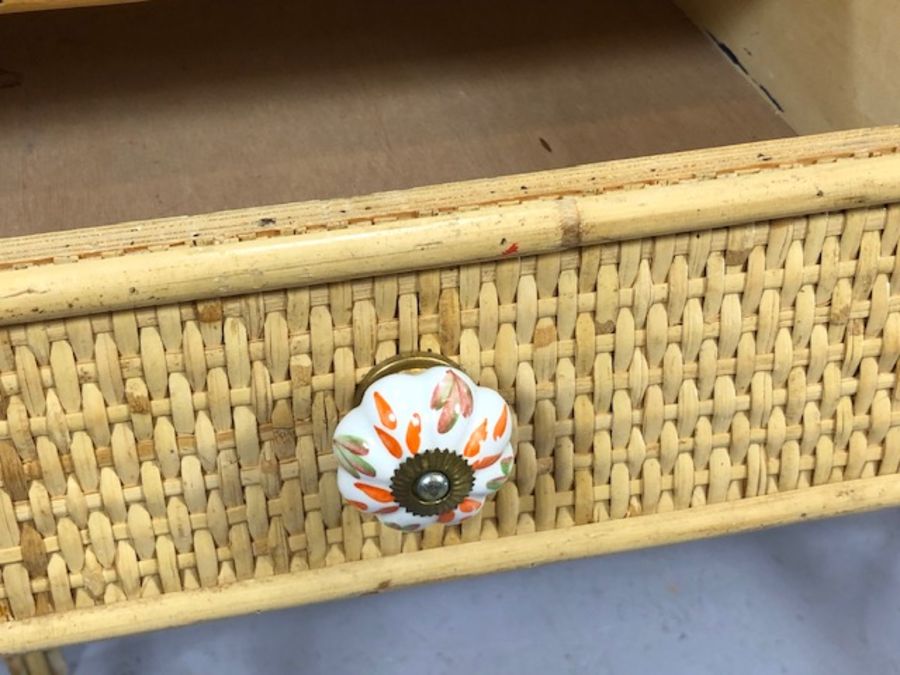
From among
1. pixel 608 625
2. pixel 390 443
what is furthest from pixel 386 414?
pixel 608 625

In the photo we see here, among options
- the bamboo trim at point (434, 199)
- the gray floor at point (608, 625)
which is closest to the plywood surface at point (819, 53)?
the bamboo trim at point (434, 199)

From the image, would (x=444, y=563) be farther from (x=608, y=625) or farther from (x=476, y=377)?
(x=608, y=625)

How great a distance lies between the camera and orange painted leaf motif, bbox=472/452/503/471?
1.71ft

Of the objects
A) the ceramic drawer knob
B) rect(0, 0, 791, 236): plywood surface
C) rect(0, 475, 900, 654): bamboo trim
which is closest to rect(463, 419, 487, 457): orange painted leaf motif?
the ceramic drawer knob

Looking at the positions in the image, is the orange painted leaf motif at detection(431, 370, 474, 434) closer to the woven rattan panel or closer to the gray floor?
the woven rattan panel

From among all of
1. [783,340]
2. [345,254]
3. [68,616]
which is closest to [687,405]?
[783,340]

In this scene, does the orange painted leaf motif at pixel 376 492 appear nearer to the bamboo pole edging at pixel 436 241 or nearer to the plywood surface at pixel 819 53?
the bamboo pole edging at pixel 436 241

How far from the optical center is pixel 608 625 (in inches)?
30.9

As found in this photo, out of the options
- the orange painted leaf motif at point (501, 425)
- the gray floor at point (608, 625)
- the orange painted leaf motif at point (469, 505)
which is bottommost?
the gray floor at point (608, 625)

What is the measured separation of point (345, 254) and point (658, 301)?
159 mm

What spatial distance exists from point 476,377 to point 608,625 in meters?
0.30

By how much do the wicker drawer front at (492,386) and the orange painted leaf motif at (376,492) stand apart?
0.15 ft

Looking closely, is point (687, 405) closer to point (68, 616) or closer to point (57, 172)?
point (68, 616)

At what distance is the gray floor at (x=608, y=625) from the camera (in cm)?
76
